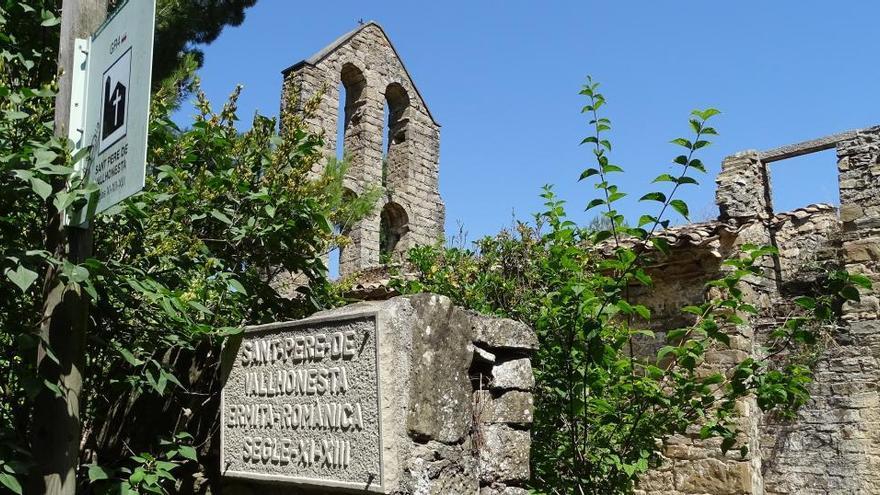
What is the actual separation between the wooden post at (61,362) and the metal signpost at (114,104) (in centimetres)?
7

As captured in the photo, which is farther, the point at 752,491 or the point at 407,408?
the point at 752,491

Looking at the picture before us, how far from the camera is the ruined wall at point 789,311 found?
301 inches

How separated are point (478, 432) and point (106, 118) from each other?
1822 millimetres

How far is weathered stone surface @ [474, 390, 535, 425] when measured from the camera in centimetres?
331

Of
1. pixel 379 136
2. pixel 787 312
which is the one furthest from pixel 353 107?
pixel 787 312

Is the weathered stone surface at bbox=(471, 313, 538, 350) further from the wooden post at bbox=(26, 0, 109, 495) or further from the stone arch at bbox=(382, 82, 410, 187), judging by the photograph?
the stone arch at bbox=(382, 82, 410, 187)

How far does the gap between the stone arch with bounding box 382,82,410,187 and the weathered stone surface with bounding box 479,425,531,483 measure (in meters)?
11.6

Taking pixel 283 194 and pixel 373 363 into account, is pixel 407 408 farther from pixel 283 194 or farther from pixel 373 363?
pixel 283 194

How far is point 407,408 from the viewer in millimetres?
2854

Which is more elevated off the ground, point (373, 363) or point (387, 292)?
point (387, 292)

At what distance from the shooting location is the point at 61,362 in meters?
2.71

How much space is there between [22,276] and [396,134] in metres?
13.1

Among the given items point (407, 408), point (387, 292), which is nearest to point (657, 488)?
point (387, 292)

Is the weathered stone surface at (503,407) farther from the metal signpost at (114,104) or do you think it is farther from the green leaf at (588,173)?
the metal signpost at (114,104)
